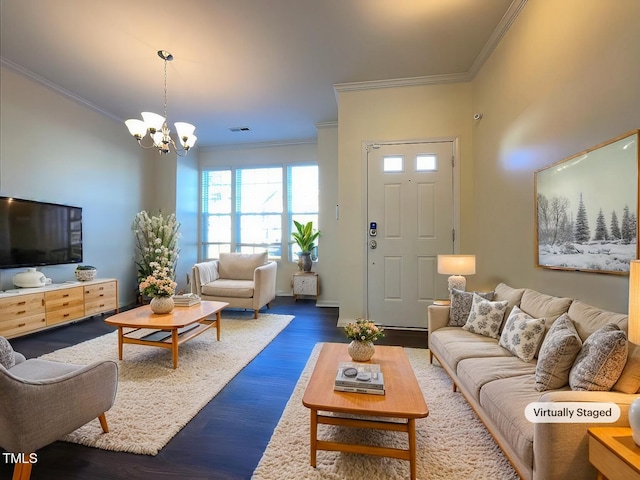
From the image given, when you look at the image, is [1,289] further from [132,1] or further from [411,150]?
[411,150]

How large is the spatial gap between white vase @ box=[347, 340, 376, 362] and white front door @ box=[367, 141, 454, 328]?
198 cm

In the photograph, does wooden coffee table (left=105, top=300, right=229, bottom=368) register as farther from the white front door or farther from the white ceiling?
the white ceiling

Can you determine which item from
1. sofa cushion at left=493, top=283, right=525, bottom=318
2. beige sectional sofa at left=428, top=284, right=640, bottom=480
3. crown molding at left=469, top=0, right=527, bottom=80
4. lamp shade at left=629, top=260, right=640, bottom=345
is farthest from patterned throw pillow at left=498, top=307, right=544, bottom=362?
crown molding at left=469, top=0, right=527, bottom=80

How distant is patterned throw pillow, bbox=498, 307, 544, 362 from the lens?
185cm

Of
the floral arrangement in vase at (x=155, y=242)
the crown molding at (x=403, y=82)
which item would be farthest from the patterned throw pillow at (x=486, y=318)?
the floral arrangement in vase at (x=155, y=242)

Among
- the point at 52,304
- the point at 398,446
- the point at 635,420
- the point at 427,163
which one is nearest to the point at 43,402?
the point at 398,446

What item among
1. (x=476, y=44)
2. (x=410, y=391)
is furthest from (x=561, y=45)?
(x=410, y=391)

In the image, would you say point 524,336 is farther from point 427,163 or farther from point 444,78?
point 444,78

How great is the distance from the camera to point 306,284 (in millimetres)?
5320

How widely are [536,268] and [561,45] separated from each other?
161 cm

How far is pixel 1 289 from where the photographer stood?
11.2 ft

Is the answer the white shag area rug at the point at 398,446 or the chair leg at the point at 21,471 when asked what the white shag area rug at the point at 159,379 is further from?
the white shag area rug at the point at 398,446

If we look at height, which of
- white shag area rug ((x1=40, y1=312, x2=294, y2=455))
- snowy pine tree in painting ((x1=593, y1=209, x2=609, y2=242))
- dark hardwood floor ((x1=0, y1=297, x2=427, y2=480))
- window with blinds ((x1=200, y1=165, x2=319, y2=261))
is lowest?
dark hardwood floor ((x1=0, y1=297, x2=427, y2=480))

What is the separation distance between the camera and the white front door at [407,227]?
3766 millimetres
